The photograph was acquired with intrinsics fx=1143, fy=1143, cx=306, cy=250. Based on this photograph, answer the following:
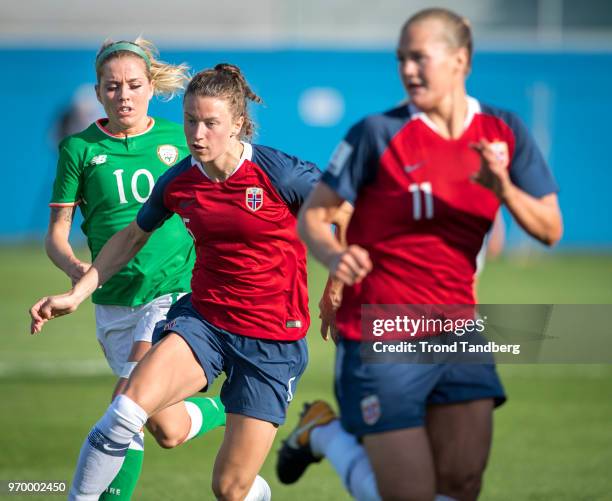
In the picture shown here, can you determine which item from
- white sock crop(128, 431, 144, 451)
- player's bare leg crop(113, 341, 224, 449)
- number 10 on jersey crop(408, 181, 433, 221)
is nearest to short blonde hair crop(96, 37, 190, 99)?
player's bare leg crop(113, 341, 224, 449)

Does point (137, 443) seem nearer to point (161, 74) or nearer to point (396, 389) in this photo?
point (161, 74)

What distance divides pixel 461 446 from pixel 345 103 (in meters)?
20.0

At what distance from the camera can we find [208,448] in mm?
8578

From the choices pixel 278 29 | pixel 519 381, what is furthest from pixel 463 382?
pixel 278 29

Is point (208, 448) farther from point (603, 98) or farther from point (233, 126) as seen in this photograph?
point (603, 98)

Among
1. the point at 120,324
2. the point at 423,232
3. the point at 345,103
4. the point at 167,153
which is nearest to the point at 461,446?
the point at 423,232

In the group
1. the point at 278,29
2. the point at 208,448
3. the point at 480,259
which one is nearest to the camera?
the point at 480,259

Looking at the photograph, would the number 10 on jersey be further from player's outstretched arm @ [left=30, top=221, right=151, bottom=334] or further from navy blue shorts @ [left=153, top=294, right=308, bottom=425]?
player's outstretched arm @ [left=30, top=221, right=151, bottom=334]

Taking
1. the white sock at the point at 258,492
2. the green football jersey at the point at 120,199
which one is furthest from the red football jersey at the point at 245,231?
the green football jersey at the point at 120,199

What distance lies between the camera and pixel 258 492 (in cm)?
570

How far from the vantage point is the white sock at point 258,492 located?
5621mm

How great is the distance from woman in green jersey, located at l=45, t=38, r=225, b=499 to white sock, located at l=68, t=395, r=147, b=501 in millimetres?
1037

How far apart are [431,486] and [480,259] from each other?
0.98m

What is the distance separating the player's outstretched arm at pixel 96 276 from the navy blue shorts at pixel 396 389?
4.97ft
